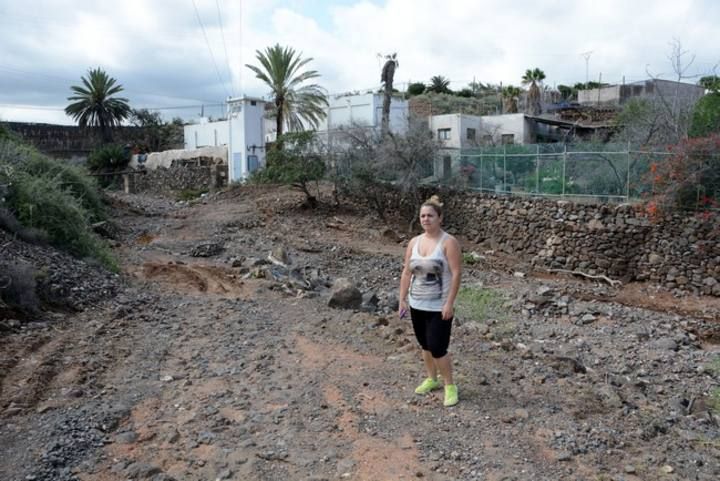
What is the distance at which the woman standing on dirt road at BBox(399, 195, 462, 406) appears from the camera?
468cm

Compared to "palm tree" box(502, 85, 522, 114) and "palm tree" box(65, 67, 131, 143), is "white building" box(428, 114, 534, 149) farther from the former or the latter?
"palm tree" box(65, 67, 131, 143)

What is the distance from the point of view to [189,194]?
32.0m

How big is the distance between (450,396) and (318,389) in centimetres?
118

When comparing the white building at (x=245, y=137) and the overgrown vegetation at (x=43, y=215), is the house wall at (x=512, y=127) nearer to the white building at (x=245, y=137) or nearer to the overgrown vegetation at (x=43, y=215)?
the white building at (x=245, y=137)

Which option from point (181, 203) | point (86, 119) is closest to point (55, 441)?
point (181, 203)

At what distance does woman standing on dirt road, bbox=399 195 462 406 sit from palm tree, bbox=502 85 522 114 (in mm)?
38780

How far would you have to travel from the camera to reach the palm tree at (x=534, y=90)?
1705 inches

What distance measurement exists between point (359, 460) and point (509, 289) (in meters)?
10.4

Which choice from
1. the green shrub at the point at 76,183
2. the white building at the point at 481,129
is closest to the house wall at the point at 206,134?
the white building at the point at 481,129

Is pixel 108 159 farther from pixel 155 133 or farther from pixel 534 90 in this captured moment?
pixel 534 90

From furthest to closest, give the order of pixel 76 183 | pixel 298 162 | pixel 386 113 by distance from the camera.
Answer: pixel 386 113 → pixel 298 162 → pixel 76 183

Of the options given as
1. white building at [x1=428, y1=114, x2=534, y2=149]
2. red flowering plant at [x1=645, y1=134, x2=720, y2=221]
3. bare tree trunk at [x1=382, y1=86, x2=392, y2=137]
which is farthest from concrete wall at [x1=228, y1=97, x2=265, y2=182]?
red flowering plant at [x1=645, y1=134, x2=720, y2=221]

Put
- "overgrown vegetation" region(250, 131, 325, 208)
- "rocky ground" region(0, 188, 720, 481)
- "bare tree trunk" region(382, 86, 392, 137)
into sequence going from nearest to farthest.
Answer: "rocky ground" region(0, 188, 720, 481)
"overgrown vegetation" region(250, 131, 325, 208)
"bare tree trunk" region(382, 86, 392, 137)

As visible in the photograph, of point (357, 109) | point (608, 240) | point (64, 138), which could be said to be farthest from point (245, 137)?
point (608, 240)
